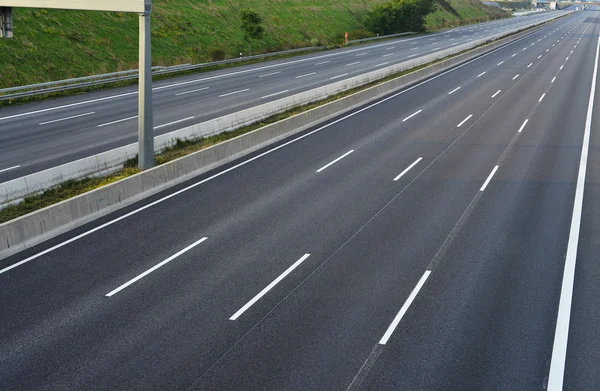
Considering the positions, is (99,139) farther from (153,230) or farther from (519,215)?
(519,215)

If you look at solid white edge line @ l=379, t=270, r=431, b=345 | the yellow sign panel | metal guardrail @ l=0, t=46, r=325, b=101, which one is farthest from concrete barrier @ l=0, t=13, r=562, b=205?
metal guardrail @ l=0, t=46, r=325, b=101

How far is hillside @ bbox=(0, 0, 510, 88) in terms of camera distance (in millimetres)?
43062

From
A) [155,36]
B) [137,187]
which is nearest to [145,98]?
[137,187]

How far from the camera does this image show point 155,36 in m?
55.2

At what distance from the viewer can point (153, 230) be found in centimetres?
1622

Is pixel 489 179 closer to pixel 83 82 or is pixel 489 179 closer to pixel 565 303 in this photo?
pixel 565 303

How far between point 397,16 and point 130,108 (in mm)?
58979

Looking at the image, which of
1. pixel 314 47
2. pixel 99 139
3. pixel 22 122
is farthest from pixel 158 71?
pixel 314 47

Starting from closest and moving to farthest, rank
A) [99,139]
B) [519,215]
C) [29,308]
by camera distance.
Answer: [29,308] < [519,215] < [99,139]

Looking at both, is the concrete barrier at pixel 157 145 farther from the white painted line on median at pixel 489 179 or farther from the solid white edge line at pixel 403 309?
the white painted line on median at pixel 489 179

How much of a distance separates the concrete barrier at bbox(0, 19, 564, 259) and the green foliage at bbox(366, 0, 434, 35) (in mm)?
53340

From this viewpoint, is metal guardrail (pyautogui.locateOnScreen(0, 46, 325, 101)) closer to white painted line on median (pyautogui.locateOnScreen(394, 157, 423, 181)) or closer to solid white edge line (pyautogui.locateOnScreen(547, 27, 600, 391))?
white painted line on median (pyautogui.locateOnScreen(394, 157, 423, 181))

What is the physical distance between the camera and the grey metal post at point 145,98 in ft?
64.3

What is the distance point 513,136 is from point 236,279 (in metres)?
18.2
